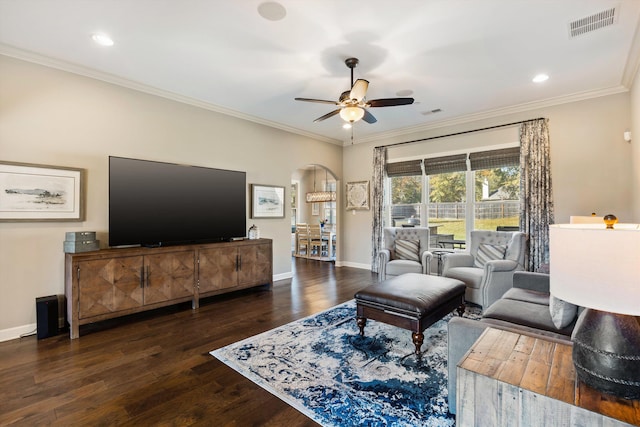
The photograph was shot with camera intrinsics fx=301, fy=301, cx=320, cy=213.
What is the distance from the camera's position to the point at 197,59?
3496mm

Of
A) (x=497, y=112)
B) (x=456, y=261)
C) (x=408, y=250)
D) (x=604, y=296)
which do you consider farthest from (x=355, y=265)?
(x=604, y=296)

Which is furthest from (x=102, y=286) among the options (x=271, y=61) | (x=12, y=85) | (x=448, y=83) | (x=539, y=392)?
(x=448, y=83)

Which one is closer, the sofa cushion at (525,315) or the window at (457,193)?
the sofa cushion at (525,315)

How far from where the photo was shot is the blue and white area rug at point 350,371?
6.54ft

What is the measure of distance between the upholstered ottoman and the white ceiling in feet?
8.43

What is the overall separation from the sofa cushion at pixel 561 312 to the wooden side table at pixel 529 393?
69 centimetres

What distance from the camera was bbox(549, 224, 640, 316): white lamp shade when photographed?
0.95m

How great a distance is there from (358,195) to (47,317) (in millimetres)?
5744

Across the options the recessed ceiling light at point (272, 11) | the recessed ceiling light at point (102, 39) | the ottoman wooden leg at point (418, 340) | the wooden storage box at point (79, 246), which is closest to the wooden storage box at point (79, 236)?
the wooden storage box at point (79, 246)

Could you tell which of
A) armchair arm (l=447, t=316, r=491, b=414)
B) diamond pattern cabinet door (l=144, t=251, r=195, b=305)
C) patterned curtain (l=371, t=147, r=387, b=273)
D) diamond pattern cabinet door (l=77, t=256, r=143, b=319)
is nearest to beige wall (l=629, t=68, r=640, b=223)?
armchair arm (l=447, t=316, r=491, b=414)

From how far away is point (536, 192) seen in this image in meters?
4.79

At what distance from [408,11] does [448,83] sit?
1.82 m

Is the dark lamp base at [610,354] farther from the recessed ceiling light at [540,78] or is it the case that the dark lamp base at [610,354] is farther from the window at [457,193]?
the window at [457,193]

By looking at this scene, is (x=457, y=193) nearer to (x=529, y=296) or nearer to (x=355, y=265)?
(x=355, y=265)
